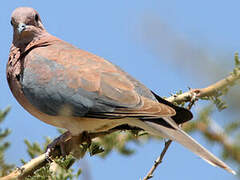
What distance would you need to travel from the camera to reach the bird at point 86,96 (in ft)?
11.1

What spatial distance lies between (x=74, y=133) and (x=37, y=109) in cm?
53

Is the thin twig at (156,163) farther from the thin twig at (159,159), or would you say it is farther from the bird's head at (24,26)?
the bird's head at (24,26)

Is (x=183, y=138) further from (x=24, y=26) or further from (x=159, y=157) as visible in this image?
(x=24, y=26)

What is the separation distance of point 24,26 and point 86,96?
4.61ft

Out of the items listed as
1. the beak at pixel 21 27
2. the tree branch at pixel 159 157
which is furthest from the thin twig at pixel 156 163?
the beak at pixel 21 27

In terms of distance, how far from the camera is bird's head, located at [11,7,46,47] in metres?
4.48

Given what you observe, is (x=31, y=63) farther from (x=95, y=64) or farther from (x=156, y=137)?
(x=156, y=137)

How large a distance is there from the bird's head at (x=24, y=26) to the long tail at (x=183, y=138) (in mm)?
2005

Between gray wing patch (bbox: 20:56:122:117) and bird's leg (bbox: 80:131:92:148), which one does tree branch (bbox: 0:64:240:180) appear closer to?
bird's leg (bbox: 80:131:92:148)

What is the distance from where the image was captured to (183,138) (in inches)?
124

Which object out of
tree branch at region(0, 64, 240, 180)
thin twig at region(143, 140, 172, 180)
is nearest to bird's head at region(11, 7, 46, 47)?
tree branch at region(0, 64, 240, 180)

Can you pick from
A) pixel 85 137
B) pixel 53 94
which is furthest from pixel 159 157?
pixel 53 94

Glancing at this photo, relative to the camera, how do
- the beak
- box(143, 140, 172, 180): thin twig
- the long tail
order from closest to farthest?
1. box(143, 140, 172, 180): thin twig
2. the long tail
3. the beak

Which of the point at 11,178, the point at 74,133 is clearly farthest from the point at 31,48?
the point at 11,178
